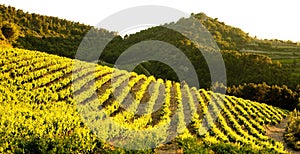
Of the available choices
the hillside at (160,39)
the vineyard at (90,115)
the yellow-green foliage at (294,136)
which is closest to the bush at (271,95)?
the hillside at (160,39)

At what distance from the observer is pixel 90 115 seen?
2019 cm

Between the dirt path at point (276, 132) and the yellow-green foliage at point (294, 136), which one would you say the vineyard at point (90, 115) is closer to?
the dirt path at point (276, 132)

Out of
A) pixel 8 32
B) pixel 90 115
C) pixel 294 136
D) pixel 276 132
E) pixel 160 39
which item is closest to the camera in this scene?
pixel 90 115

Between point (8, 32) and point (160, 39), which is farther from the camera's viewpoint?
point (160, 39)

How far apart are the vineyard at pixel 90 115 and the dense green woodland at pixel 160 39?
28.1m

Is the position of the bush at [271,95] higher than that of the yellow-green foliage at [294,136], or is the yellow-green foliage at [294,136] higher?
the bush at [271,95]

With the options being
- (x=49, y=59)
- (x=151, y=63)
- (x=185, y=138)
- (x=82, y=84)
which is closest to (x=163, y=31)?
(x=151, y=63)

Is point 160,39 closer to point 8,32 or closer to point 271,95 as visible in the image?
point 271,95

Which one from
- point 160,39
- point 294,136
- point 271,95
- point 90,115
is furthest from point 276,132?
point 160,39

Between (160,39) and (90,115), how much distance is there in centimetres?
8382

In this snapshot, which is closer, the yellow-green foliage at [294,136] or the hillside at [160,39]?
the yellow-green foliage at [294,136]

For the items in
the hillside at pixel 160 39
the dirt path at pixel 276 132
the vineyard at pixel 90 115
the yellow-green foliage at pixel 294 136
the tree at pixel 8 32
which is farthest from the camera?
the hillside at pixel 160 39

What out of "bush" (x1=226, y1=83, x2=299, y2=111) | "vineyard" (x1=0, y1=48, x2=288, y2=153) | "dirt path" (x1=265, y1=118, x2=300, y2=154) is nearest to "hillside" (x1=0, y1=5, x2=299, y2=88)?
"bush" (x1=226, y1=83, x2=299, y2=111)

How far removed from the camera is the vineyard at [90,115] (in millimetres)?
13773
